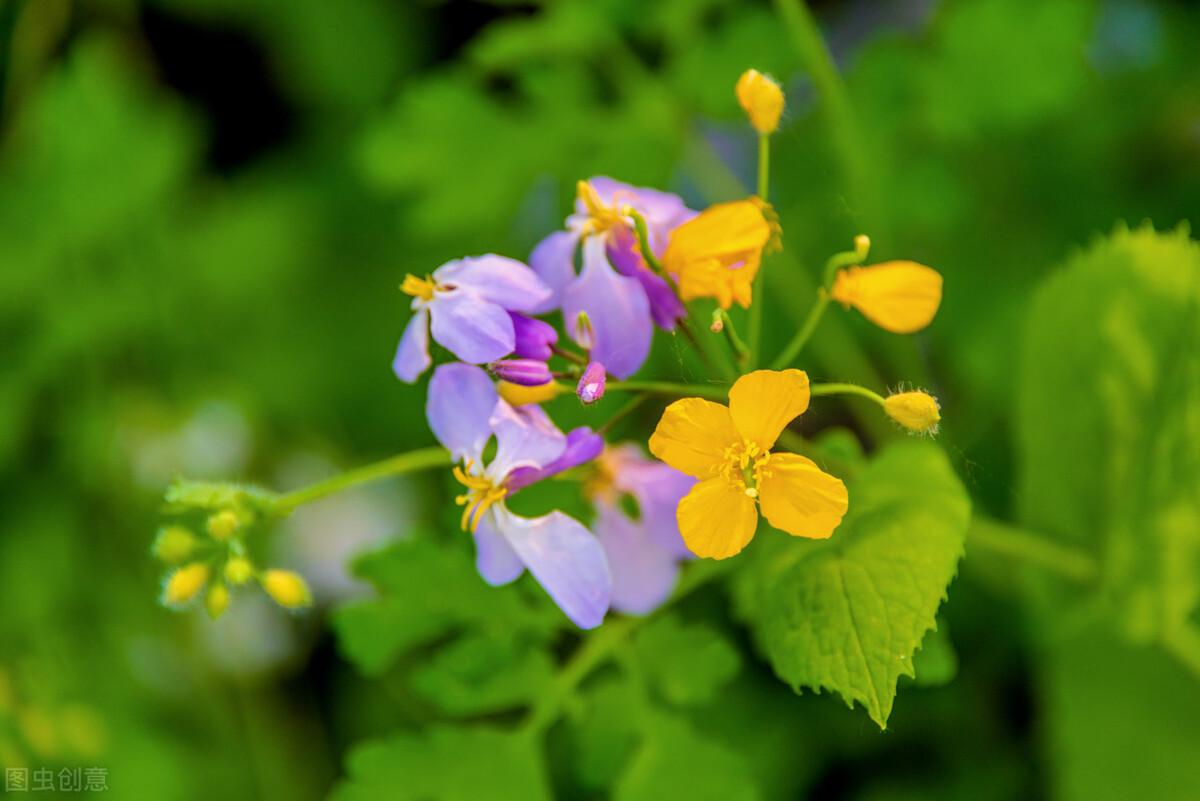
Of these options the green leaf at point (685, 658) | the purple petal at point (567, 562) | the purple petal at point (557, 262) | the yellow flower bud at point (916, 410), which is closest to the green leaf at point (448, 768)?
the green leaf at point (685, 658)

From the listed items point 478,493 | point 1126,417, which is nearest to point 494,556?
point 478,493

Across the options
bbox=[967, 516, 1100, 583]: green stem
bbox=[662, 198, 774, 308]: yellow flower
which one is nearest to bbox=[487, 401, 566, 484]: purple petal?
bbox=[662, 198, 774, 308]: yellow flower

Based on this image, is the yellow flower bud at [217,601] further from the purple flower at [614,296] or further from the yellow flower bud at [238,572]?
the purple flower at [614,296]

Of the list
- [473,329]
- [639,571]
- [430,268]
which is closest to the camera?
Answer: [473,329]

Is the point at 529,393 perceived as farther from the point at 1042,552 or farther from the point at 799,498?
the point at 1042,552

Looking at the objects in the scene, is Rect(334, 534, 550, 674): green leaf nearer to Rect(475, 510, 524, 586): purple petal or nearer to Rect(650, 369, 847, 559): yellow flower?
Rect(475, 510, 524, 586): purple petal

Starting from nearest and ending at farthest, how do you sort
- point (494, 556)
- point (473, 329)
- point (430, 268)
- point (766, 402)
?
1. point (766, 402)
2. point (473, 329)
3. point (494, 556)
4. point (430, 268)
